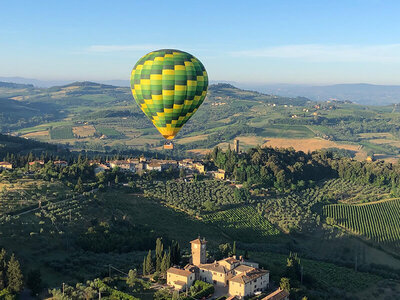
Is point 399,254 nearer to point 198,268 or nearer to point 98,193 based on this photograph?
point 198,268

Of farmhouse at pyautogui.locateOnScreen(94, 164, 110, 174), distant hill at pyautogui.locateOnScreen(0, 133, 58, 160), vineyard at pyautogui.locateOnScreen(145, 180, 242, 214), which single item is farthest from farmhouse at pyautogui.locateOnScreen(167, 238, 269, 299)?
distant hill at pyautogui.locateOnScreen(0, 133, 58, 160)

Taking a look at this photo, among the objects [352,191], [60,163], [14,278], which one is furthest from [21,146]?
[14,278]

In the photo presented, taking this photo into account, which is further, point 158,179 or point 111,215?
point 158,179

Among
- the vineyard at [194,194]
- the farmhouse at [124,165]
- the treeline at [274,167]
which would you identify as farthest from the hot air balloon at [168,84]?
the farmhouse at [124,165]

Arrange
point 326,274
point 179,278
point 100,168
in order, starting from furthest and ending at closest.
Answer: point 100,168 < point 326,274 < point 179,278

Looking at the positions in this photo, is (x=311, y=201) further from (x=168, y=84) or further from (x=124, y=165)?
(x=168, y=84)

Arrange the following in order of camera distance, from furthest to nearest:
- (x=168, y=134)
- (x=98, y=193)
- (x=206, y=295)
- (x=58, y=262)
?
(x=98, y=193)
(x=168, y=134)
(x=58, y=262)
(x=206, y=295)

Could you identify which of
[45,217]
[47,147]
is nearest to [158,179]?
[45,217]

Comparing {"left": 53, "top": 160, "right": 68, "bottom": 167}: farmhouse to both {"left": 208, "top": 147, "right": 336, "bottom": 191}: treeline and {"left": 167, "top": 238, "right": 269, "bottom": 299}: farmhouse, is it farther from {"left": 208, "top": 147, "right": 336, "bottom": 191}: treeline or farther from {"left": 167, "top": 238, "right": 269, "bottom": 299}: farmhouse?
{"left": 167, "top": 238, "right": 269, "bottom": 299}: farmhouse
